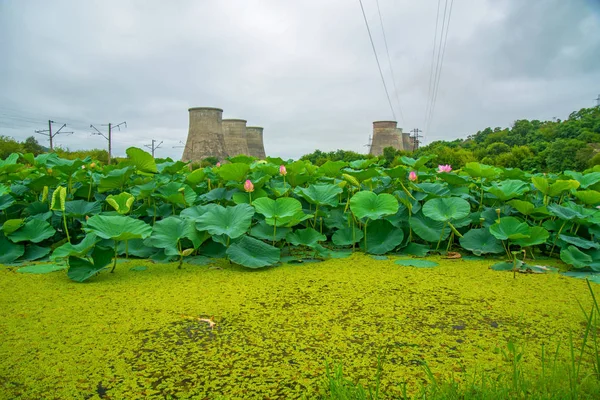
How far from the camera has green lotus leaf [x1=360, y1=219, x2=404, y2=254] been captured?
197cm

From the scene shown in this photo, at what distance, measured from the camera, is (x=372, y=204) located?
1963 millimetres

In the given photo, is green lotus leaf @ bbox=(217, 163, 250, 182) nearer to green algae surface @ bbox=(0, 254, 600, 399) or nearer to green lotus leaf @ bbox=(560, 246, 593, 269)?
green algae surface @ bbox=(0, 254, 600, 399)

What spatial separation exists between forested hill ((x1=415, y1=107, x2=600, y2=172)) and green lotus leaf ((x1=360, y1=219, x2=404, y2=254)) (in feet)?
37.7

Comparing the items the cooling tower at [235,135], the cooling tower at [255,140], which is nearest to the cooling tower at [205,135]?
the cooling tower at [235,135]

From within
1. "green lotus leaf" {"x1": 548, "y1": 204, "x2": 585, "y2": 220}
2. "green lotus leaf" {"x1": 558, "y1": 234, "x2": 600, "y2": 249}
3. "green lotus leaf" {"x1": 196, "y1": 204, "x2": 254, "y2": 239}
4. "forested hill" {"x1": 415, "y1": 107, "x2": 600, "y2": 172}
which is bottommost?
"green lotus leaf" {"x1": 558, "y1": 234, "x2": 600, "y2": 249}

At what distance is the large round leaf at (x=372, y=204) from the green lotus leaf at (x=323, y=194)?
149mm

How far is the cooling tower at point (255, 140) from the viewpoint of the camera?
27297 mm

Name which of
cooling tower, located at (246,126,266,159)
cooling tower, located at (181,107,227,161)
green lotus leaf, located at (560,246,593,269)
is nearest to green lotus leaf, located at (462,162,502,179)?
green lotus leaf, located at (560,246,593,269)

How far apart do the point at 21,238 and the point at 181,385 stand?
5.05ft

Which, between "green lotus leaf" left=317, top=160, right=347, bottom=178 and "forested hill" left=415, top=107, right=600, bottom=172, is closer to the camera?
"green lotus leaf" left=317, top=160, right=347, bottom=178

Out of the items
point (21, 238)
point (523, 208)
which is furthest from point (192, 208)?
point (523, 208)

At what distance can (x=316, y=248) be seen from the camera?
1.92m

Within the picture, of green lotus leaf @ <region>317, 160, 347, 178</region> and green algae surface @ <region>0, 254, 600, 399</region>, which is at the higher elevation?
green lotus leaf @ <region>317, 160, 347, 178</region>

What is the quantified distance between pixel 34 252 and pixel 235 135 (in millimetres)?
22852
